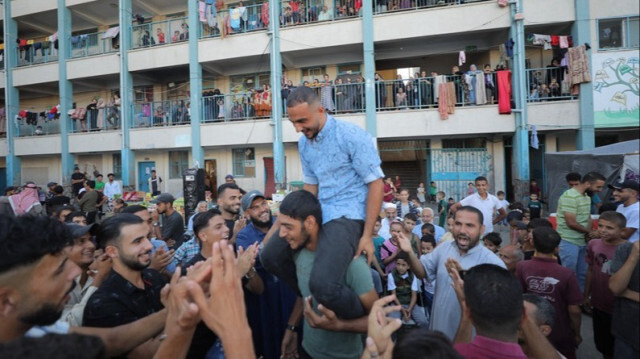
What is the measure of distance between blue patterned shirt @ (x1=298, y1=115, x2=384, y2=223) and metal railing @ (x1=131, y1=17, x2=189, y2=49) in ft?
49.8

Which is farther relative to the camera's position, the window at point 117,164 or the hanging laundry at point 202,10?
the window at point 117,164

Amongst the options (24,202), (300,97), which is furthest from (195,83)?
(300,97)

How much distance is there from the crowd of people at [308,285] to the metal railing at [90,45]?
16362 mm

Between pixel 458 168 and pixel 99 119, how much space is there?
1569 cm

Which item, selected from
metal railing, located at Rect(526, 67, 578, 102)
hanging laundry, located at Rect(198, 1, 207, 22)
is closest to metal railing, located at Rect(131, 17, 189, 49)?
hanging laundry, located at Rect(198, 1, 207, 22)

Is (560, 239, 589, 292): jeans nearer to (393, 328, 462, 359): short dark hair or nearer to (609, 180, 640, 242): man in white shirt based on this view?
(609, 180, 640, 242): man in white shirt

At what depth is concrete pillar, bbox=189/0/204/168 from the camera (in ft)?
47.2

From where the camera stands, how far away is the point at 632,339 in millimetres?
2240

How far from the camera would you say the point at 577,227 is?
4832 mm

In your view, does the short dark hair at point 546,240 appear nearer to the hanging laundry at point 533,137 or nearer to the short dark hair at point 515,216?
the short dark hair at point 515,216

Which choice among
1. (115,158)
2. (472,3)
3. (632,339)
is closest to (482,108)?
(472,3)

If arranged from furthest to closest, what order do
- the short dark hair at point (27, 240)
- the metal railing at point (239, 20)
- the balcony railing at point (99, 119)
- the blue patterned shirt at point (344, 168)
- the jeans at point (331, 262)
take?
the balcony railing at point (99, 119) → the metal railing at point (239, 20) → the blue patterned shirt at point (344, 168) → the jeans at point (331, 262) → the short dark hair at point (27, 240)

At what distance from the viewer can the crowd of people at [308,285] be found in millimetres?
1271

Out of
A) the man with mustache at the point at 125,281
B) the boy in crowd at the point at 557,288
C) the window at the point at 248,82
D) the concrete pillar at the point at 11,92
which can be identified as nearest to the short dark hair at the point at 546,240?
the boy in crowd at the point at 557,288
